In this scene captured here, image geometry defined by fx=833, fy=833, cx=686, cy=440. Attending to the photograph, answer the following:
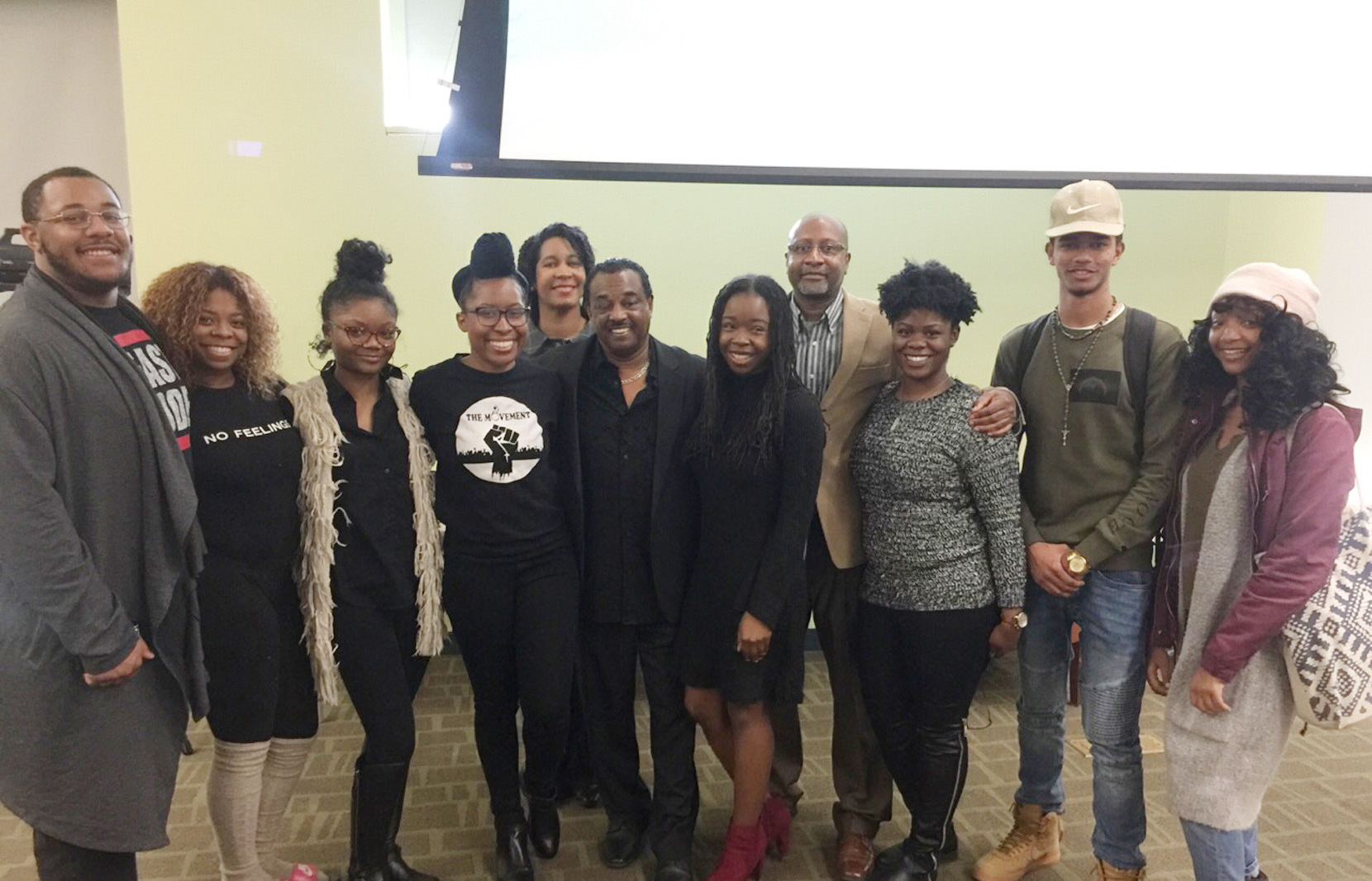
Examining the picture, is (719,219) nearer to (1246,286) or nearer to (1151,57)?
(1151,57)

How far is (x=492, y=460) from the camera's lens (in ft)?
6.65

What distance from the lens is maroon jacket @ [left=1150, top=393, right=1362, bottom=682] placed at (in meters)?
1.55

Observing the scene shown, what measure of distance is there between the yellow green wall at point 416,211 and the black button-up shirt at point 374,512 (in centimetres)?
149

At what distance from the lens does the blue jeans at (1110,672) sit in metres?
1.95

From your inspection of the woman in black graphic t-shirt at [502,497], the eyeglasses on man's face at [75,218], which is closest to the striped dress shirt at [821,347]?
the woman in black graphic t-shirt at [502,497]

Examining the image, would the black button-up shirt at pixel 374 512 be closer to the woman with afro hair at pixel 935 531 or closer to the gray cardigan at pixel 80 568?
the gray cardigan at pixel 80 568

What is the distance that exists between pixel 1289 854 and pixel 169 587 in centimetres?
291

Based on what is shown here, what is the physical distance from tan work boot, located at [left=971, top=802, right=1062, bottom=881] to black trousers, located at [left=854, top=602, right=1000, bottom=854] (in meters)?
0.18

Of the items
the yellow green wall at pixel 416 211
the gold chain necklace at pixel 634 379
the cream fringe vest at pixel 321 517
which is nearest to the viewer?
the cream fringe vest at pixel 321 517

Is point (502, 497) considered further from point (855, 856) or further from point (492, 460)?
point (855, 856)

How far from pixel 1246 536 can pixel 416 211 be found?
313 centimetres

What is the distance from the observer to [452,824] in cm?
248

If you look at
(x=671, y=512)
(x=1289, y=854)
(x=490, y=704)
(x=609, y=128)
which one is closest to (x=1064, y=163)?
(x=609, y=128)

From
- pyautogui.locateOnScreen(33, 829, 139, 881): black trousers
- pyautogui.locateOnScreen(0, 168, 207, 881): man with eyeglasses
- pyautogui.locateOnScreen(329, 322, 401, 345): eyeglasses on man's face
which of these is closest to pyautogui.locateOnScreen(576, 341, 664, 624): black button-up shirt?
pyautogui.locateOnScreen(329, 322, 401, 345): eyeglasses on man's face
